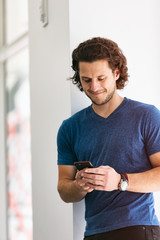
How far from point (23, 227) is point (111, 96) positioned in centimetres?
316

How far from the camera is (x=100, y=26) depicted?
2.23m

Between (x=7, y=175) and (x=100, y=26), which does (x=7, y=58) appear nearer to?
(x=7, y=175)

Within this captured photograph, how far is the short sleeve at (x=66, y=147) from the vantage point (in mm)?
1882

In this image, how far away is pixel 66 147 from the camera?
1.90 meters

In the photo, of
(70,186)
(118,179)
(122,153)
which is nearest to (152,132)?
(122,153)

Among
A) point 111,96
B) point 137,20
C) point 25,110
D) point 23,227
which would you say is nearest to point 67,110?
point 111,96

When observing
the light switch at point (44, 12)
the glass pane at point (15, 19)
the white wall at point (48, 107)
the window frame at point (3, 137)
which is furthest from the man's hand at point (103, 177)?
the window frame at point (3, 137)

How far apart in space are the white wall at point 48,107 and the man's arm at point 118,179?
649 mm

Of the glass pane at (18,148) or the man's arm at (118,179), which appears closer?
the man's arm at (118,179)

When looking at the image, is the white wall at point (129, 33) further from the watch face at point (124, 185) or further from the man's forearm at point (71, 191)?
the watch face at point (124, 185)

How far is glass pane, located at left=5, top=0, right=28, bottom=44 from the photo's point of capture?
4.23 metres

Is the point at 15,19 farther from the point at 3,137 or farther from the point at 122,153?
the point at 122,153

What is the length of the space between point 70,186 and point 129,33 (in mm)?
1173

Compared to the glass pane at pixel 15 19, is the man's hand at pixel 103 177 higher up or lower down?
lower down
